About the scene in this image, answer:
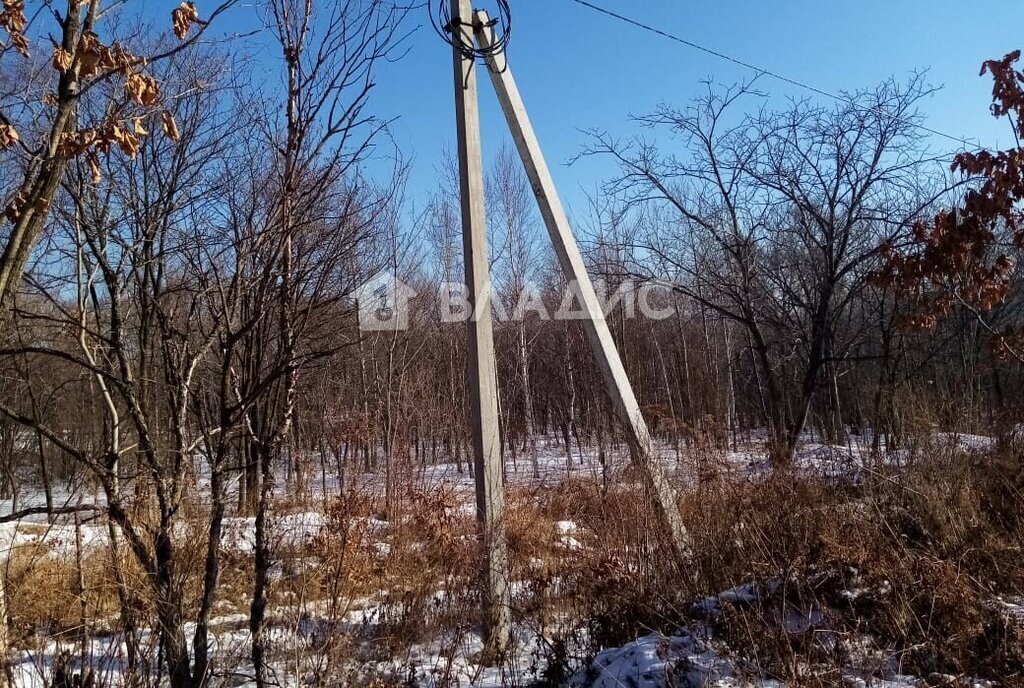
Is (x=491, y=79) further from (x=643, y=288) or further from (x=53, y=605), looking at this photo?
(x=643, y=288)

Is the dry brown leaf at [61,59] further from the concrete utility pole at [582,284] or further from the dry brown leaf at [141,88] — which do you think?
the concrete utility pole at [582,284]

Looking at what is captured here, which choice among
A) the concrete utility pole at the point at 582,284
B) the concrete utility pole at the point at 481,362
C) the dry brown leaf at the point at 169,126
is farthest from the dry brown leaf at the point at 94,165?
the concrete utility pole at the point at 582,284

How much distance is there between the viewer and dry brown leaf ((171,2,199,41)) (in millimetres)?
2172

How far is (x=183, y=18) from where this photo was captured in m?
2.19

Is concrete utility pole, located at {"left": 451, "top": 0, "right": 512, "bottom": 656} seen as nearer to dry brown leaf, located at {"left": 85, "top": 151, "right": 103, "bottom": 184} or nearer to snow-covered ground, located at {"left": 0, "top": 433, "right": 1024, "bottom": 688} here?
→ snow-covered ground, located at {"left": 0, "top": 433, "right": 1024, "bottom": 688}

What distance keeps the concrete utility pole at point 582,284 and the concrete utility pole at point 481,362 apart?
0.96ft

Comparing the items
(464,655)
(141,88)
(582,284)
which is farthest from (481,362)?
(141,88)

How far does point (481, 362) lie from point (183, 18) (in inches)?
106

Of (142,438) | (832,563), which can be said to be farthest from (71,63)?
(832,563)

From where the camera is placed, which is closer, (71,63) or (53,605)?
(71,63)

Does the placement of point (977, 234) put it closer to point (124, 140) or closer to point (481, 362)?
point (481, 362)

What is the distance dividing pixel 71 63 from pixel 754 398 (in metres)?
26.3

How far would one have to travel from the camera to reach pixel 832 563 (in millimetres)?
3912

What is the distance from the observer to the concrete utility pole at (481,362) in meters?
4.19
